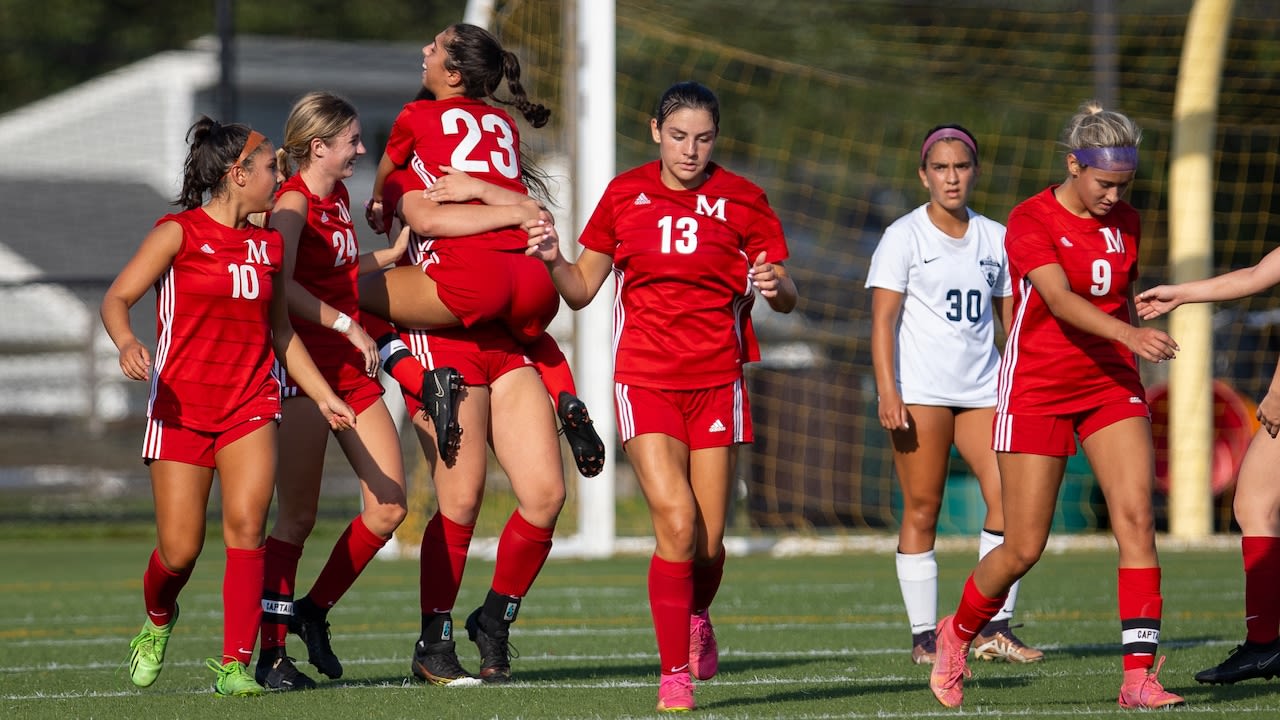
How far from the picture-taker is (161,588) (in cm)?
552

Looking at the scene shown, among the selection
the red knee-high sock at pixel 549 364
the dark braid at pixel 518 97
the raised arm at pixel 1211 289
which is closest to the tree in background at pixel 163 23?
the dark braid at pixel 518 97

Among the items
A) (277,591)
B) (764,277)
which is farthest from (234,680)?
(764,277)

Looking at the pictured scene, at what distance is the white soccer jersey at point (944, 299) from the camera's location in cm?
671

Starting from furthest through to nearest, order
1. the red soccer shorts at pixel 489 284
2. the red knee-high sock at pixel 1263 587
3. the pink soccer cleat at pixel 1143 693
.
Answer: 1. the red soccer shorts at pixel 489 284
2. the red knee-high sock at pixel 1263 587
3. the pink soccer cleat at pixel 1143 693

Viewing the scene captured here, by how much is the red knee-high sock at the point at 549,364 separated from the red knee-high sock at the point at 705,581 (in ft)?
2.65

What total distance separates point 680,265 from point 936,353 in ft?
5.69

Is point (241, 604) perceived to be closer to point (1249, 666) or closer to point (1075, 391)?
point (1075, 391)

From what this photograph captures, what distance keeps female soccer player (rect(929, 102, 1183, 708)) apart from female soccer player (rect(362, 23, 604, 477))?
1386 mm

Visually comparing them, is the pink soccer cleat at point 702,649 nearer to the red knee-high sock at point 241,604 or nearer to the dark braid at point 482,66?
the red knee-high sock at point 241,604

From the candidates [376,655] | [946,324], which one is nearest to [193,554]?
[376,655]

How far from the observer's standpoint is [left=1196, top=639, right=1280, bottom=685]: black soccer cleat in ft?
17.8

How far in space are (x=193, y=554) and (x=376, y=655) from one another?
1.63 meters

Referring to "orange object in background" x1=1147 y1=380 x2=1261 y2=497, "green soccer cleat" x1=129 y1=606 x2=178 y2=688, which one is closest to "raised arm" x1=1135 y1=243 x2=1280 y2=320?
"green soccer cleat" x1=129 y1=606 x2=178 y2=688

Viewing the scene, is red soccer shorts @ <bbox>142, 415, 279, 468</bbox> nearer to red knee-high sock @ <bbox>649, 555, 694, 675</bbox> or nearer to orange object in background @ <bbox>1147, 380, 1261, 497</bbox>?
red knee-high sock @ <bbox>649, 555, 694, 675</bbox>
